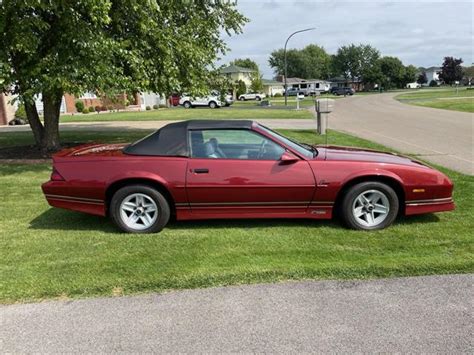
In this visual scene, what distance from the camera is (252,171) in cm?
518

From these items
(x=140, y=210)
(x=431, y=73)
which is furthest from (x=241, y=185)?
(x=431, y=73)

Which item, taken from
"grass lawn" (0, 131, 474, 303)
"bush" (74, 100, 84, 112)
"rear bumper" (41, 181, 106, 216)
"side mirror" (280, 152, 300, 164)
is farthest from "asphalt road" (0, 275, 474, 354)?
"bush" (74, 100, 84, 112)

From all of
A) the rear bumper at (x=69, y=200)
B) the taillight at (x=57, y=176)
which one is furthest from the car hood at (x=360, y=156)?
the taillight at (x=57, y=176)

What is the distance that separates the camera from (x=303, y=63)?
13388cm

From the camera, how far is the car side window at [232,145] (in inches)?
210

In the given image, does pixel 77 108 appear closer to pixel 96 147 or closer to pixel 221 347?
pixel 96 147

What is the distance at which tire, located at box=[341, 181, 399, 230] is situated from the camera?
5199mm

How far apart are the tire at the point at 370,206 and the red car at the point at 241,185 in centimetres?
1

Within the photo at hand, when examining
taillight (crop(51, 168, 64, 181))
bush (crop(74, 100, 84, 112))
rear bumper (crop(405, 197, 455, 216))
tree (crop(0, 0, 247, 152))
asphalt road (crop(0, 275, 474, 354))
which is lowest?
asphalt road (crop(0, 275, 474, 354))

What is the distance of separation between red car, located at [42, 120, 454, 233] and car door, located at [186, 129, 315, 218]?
0.01m

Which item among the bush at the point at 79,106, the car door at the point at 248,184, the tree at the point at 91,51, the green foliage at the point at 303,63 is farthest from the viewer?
the green foliage at the point at 303,63

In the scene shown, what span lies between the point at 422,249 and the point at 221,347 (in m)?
2.62

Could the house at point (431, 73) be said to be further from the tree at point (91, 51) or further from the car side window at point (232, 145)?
the car side window at point (232, 145)

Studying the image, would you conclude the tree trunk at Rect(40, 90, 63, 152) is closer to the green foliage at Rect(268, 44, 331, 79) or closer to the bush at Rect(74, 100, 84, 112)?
the bush at Rect(74, 100, 84, 112)
